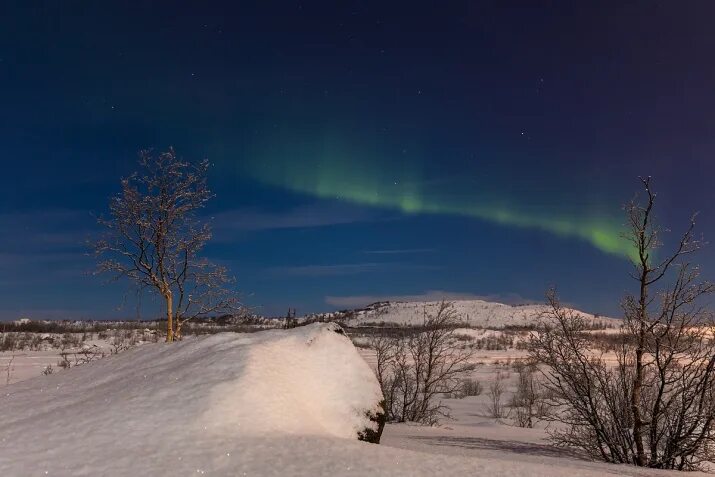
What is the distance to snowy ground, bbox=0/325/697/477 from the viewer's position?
10.1 feet

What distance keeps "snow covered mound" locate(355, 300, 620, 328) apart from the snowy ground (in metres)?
133

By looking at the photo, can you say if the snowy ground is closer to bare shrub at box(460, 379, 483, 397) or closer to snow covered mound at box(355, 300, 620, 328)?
bare shrub at box(460, 379, 483, 397)

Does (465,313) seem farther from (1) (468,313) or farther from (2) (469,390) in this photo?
(2) (469,390)

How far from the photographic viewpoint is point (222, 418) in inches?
140

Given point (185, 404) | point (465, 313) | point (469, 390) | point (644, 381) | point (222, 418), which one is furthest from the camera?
point (465, 313)

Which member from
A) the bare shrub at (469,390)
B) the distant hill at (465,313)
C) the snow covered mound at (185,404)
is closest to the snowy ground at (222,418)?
the snow covered mound at (185,404)

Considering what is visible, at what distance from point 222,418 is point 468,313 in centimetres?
15557

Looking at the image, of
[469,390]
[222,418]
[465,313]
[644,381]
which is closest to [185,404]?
[222,418]

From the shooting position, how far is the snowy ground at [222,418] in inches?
121

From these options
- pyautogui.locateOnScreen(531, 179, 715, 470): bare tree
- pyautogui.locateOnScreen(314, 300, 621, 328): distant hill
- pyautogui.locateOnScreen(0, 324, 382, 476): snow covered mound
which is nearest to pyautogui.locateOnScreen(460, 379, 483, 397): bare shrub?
pyautogui.locateOnScreen(531, 179, 715, 470): bare tree

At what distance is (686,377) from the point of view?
8273 millimetres

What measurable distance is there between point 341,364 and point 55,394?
256 centimetres

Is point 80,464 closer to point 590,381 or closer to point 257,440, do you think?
point 257,440

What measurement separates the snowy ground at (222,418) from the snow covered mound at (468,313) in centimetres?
13314
